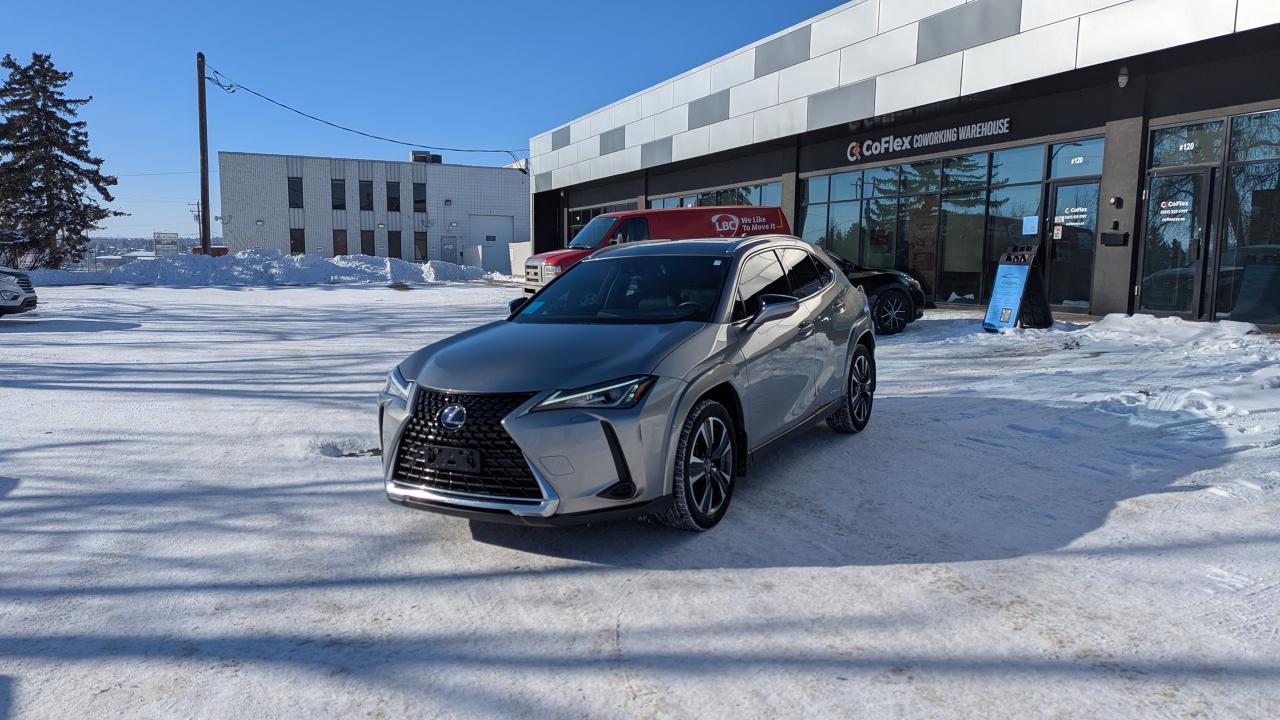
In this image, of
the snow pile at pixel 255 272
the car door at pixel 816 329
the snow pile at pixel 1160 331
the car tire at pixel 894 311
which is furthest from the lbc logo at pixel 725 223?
the snow pile at pixel 255 272

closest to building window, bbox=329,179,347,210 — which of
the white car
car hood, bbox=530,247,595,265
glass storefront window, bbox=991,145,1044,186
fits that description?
the white car

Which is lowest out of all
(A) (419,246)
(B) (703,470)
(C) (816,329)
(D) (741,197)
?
(B) (703,470)

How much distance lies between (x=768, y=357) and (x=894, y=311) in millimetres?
9040

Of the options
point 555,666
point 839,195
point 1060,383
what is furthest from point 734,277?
point 839,195

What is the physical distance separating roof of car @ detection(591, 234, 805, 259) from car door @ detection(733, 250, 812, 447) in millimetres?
131

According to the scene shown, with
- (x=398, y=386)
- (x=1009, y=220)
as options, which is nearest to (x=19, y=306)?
(x=398, y=386)

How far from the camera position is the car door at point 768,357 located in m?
4.75

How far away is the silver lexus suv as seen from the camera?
12.4 feet

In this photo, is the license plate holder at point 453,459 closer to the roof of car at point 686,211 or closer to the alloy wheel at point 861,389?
the alloy wheel at point 861,389

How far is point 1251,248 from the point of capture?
472 inches

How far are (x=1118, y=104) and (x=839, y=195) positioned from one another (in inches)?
277

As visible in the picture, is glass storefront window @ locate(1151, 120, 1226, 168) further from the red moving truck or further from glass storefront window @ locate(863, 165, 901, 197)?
the red moving truck

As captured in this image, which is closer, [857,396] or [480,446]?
[480,446]

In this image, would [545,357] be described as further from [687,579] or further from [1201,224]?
[1201,224]
